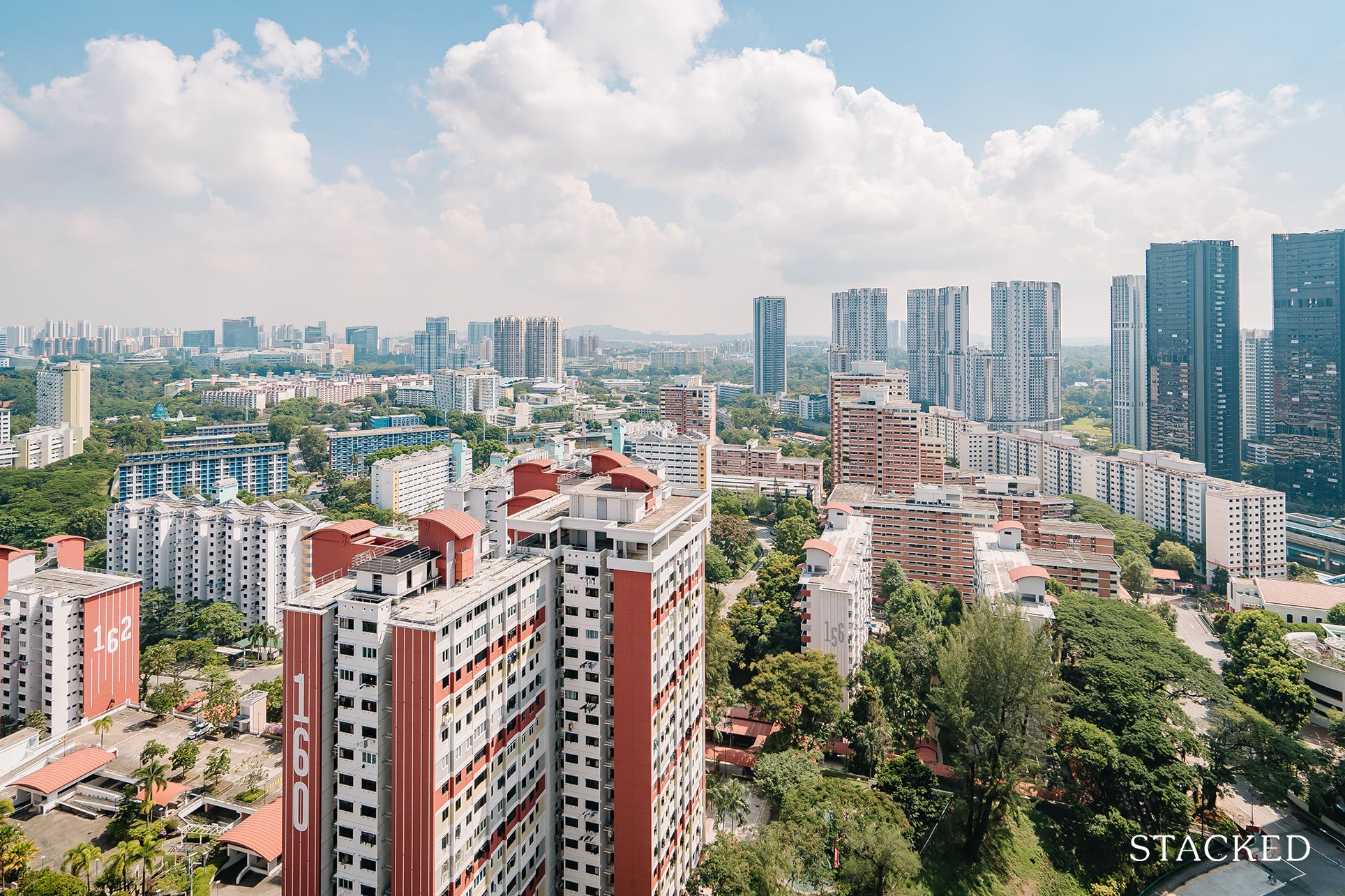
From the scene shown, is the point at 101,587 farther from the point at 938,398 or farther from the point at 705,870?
the point at 938,398

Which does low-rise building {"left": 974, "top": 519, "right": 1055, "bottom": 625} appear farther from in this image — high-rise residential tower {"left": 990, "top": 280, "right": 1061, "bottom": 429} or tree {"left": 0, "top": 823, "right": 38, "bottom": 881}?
high-rise residential tower {"left": 990, "top": 280, "right": 1061, "bottom": 429}

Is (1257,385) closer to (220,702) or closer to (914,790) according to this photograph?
(914,790)

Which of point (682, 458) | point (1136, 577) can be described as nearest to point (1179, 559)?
point (1136, 577)

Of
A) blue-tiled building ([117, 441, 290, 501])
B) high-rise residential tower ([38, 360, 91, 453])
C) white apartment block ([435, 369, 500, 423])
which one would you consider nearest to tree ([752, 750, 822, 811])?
blue-tiled building ([117, 441, 290, 501])

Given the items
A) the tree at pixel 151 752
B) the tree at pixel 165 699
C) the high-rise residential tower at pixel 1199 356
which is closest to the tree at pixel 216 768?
the tree at pixel 151 752

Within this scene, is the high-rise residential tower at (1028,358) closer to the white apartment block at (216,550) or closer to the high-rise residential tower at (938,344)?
the high-rise residential tower at (938,344)
